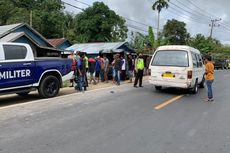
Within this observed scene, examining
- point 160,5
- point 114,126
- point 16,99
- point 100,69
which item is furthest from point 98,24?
point 114,126

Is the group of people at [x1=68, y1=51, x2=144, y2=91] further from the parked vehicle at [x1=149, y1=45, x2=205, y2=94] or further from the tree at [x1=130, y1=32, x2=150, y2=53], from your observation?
the tree at [x1=130, y1=32, x2=150, y2=53]

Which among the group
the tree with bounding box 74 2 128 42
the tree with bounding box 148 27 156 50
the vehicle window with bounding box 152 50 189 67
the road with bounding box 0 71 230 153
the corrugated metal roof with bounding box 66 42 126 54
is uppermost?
the tree with bounding box 74 2 128 42

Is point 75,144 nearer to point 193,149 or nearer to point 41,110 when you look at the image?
point 193,149

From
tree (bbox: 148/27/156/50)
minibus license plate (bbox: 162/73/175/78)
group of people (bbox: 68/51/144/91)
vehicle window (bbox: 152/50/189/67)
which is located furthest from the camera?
tree (bbox: 148/27/156/50)

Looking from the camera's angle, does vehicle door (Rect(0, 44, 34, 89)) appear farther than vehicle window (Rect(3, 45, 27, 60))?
No

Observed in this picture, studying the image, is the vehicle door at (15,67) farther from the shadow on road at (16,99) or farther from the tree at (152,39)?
the tree at (152,39)

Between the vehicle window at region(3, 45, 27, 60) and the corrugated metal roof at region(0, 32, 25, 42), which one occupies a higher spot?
the corrugated metal roof at region(0, 32, 25, 42)

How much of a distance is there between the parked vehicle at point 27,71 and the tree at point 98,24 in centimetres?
3440

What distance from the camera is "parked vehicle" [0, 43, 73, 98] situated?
32.9 ft

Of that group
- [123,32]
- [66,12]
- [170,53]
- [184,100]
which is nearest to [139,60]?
[170,53]

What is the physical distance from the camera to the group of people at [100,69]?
13953 millimetres

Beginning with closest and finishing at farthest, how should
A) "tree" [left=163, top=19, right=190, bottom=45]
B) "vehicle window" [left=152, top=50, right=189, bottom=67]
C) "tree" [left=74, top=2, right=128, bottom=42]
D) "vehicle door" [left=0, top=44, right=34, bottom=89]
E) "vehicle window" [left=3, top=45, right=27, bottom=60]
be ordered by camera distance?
"vehicle door" [left=0, top=44, right=34, bottom=89], "vehicle window" [left=3, top=45, right=27, bottom=60], "vehicle window" [left=152, top=50, right=189, bottom=67], "tree" [left=74, top=2, right=128, bottom=42], "tree" [left=163, top=19, right=190, bottom=45]

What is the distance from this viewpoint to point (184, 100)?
39.1 ft

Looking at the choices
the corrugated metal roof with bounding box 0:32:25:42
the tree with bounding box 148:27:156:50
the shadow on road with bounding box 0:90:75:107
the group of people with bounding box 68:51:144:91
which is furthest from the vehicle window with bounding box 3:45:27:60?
the tree with bounding box 148:27:156:50
